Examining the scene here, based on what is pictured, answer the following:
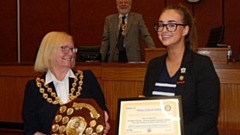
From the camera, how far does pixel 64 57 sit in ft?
7.66

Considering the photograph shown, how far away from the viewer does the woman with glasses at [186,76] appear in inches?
77.7

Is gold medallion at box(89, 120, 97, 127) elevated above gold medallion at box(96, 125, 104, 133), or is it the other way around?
gold medallion at box(89, 120, 97, 127)

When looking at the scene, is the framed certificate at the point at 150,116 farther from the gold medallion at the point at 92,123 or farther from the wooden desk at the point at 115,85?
the wooden desk at the point at 115,85

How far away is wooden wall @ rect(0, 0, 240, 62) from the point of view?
7102mm

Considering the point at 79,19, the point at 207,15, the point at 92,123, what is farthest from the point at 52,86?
the point at 79,19

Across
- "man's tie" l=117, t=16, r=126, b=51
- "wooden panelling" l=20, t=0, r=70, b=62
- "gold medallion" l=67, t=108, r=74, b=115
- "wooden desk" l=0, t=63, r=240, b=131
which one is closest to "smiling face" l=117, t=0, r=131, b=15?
"man's tie" l=117, t=16, r=126, b=51

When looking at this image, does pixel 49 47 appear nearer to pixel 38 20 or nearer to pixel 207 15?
pixel 207 15

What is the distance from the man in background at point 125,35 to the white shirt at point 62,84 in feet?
10.9

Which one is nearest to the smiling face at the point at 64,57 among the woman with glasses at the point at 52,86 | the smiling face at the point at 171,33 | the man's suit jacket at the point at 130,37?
the woman with glasses at the point at 52,86

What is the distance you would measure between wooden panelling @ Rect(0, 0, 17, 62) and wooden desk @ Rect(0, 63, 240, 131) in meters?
3.21

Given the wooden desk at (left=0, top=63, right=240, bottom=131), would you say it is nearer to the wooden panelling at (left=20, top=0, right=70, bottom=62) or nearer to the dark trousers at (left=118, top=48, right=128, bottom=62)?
the dark trousers at (left=118, top=48, right=128, bottom=62)

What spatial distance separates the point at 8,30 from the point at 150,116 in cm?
700

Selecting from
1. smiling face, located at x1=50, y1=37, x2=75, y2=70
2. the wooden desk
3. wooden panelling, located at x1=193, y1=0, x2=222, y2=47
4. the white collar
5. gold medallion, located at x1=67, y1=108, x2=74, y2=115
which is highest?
wooden panelling, located at x1=193, y1=0, x2=222, y2=47

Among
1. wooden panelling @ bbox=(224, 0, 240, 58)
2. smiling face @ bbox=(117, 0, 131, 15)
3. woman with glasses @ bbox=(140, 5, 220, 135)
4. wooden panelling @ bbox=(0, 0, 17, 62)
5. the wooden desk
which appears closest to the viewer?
woman with glasses @ bbox=(140, 5, 220, 135)
